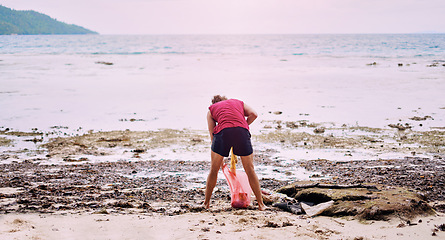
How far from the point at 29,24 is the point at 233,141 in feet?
502

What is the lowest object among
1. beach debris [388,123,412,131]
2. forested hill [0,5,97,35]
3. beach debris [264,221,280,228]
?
beach debris [264,221,280,228]

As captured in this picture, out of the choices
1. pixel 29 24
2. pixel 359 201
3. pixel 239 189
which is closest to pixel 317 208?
pixel 359 201

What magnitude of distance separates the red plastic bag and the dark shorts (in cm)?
54

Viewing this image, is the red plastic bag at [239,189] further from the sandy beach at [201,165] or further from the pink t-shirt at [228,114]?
the pink t-shirt at [228,114]

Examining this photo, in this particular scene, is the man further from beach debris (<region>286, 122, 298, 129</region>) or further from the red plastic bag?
beach debris (<region>286, 122, 298, 129</region>)

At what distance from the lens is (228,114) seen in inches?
188

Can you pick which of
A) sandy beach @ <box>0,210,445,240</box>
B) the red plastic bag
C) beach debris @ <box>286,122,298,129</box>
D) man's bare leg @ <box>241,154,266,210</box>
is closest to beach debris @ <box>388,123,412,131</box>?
beach debris @ <box>286,122,298,129</box>

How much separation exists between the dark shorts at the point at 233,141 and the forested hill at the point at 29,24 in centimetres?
11807

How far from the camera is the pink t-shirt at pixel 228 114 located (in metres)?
4.74

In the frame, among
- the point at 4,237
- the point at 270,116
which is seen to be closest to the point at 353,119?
the point at 270,116

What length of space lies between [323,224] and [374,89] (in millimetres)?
16198

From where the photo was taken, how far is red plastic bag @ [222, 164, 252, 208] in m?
4.96

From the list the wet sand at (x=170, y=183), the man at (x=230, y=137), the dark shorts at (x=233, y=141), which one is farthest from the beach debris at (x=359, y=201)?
the dark shorts at (x=233, y=141)

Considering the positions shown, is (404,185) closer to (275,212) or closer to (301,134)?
(275,212)
